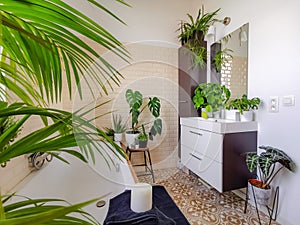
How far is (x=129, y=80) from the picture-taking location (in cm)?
226

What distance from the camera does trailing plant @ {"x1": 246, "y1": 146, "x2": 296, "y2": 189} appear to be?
4.56 feet

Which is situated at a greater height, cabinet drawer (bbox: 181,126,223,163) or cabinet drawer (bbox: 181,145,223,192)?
cabinet drawer (bbox: 181,126,223,163)

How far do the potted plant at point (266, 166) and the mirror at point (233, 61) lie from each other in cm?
71

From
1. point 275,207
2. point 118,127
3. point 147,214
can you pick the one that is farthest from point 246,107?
point 118,127

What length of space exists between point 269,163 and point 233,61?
3.91ft

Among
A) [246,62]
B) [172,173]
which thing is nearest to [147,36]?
[246,62]

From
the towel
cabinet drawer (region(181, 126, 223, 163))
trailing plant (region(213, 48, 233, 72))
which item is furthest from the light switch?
the towel

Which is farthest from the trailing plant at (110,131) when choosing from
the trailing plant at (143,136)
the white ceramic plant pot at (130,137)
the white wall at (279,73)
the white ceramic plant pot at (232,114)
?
the white wall at (279,73)

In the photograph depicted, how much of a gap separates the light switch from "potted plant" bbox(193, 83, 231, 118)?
638mm

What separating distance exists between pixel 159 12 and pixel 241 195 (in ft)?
8.72

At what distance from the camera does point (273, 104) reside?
5.12 feet

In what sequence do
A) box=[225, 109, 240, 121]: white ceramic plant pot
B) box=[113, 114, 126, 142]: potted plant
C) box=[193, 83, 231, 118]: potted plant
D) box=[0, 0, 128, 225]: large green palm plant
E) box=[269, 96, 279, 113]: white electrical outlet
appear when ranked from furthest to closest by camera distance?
box=[113, 114, 126, 142]: potted plant
box=[193, 83, 231, 118]: potted plant
box=[225, 109, 240, 121]: white ceramic plant pot
box=[269, 96, 279, 113]: white electrical outlet
box=[0, 0, 128, 225]: large green palm plant

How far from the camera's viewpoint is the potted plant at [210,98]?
82.8 inches

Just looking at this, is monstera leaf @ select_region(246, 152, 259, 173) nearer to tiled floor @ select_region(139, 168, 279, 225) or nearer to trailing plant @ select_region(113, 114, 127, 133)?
tiled floor @ select_region(139, 168, 279, 225)
